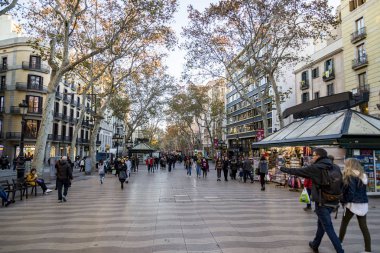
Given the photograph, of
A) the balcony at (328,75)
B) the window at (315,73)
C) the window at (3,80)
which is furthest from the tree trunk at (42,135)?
the window at (3,80)

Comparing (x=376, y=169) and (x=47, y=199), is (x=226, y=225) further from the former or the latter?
(x=376, y=169)

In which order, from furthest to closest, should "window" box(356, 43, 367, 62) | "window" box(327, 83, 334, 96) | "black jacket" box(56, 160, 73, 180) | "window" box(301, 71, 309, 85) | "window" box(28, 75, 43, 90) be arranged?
"window" box(28, 75, 43, 90) < "window" box(301, 71, 309, 85) < "window" box(327, 83, 334, 96) < "window" box(356, 43, 367, 62) < "black jacket" box(56, 160, 73, 180)

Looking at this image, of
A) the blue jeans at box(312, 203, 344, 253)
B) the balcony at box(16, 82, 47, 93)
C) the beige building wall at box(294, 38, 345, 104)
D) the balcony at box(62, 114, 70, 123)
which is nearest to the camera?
the blue jeans at box(312, 203, 344, 253)

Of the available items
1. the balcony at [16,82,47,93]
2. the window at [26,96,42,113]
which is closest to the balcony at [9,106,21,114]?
the window at [26,96,42,113]

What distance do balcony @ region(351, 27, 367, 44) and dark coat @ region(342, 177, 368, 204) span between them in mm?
24741

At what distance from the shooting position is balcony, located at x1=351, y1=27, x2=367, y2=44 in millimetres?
26006

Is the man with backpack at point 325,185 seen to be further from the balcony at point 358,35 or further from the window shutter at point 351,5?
the window shutter at point 351,5

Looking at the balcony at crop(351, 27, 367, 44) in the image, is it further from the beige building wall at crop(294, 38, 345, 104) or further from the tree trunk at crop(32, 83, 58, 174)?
the tree trunk at crop(32, 83, 58, 174)

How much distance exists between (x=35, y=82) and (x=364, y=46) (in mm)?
41812

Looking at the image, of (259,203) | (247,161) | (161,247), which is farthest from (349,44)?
(161,247)

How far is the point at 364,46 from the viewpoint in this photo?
26.4 meters

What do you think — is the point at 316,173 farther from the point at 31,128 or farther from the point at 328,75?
the point at 31,128

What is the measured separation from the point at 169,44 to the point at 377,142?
44.6ft

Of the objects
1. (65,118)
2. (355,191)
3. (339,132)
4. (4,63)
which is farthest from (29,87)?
(355,191)
